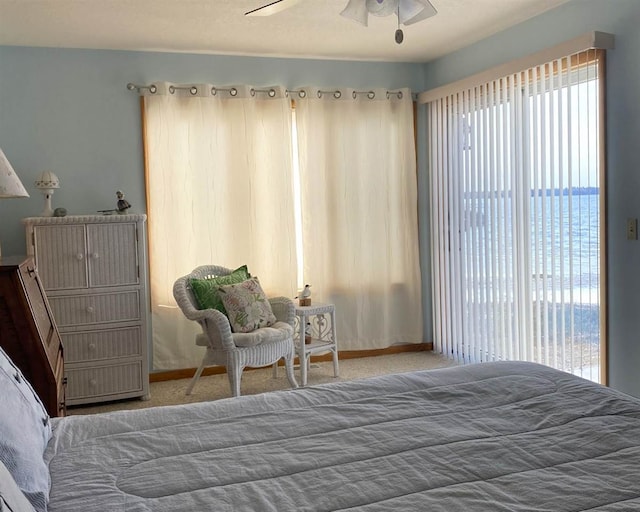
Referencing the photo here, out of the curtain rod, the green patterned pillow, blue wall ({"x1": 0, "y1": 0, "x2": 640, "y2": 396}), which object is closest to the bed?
the green patterned pillow

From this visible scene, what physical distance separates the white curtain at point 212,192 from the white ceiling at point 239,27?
0.38 meters

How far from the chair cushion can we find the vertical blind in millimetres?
1563

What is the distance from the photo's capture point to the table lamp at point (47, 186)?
4.41 metres

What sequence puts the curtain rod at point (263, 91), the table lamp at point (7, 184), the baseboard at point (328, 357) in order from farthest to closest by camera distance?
1. the baseboard at point (328, 357)
2. the curtain rod at point (263, 91)
3. the table lamp at point (7, 184)

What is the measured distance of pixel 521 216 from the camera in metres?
4.40

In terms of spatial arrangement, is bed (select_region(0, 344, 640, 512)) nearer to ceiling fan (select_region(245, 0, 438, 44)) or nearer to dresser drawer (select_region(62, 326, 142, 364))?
ceiling fan (select_region(245, 0, 438, 44))

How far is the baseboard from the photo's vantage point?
16.5 ft

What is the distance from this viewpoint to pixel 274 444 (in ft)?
5.52

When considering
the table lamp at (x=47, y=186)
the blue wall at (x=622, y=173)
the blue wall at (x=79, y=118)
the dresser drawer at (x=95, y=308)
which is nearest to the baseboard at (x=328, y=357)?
the dresser drawer at (x=95, y=308)

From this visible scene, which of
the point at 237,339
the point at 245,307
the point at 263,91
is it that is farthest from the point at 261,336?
the point at 263,91

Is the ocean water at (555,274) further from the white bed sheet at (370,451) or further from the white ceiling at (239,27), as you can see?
the white bed sheet at (370,451)

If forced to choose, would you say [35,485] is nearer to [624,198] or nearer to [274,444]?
[274,444]

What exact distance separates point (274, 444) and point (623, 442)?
869 millimetres

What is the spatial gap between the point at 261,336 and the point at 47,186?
1.77 m
